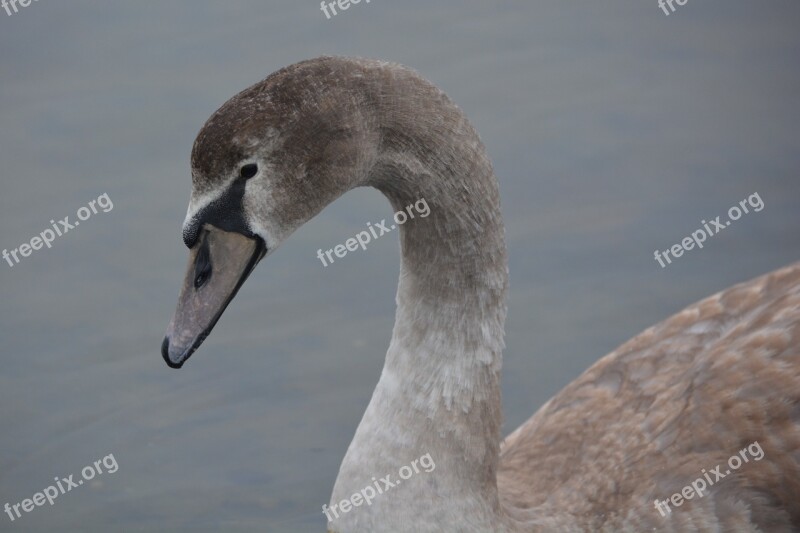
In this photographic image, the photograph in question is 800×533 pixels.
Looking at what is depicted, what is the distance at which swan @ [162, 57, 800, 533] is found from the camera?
332cm

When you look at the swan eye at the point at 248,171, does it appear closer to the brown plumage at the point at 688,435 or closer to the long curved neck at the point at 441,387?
the long curved neck at the point at 441,387

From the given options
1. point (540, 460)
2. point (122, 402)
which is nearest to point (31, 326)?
point (122, 402)

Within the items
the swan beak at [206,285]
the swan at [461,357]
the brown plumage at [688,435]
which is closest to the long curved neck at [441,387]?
the swan at [461,357]

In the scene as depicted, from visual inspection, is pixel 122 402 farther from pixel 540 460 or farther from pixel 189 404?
pixel 540 460

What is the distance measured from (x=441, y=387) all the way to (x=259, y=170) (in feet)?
3.18

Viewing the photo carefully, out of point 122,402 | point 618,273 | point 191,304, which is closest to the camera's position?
point 191,304

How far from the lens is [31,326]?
6.00 metres

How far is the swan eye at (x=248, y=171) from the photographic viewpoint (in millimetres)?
3260

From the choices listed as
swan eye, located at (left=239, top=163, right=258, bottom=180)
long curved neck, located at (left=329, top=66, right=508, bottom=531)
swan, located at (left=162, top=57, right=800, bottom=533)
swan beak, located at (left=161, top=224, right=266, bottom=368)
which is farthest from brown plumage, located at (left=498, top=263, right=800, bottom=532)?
swan eye, located at (left=239, top=163, right=258, bottom=180)

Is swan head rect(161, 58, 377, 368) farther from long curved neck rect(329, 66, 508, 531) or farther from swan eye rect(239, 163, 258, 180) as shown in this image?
long curved neck rect(329, 66, 508, 531)

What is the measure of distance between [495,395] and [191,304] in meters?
1.06

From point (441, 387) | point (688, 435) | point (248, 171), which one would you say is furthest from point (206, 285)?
point (688, 435)

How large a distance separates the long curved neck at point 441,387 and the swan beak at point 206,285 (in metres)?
0.55

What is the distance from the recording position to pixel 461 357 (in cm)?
391
